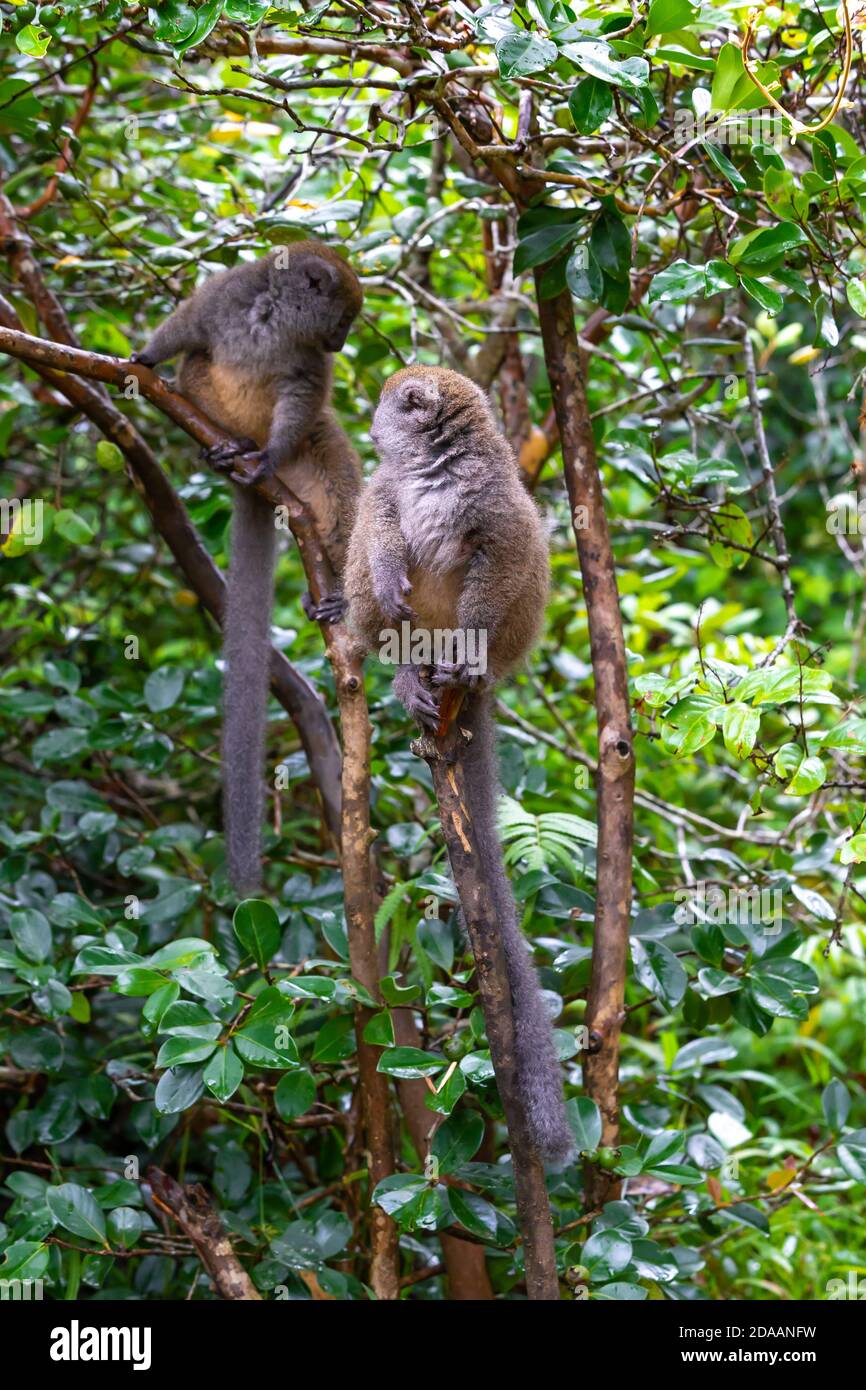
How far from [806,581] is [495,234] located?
13.3 ft

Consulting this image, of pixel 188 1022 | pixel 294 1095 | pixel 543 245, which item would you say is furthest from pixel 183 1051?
pixel 543 245

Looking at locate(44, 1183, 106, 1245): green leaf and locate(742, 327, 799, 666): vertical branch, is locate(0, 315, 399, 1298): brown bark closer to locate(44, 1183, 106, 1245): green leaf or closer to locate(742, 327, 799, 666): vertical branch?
locate(44, 1183, 106, 1245): green leaf

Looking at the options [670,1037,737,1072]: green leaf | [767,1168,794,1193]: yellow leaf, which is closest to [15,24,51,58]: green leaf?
[670,1037,737,1072]: green leaf

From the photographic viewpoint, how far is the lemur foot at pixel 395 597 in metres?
2.86

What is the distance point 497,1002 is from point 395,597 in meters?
0.93

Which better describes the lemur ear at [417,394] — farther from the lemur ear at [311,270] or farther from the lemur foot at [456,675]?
the lemur ear at [311,270]

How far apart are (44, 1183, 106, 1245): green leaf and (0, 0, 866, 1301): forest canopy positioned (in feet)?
0.05


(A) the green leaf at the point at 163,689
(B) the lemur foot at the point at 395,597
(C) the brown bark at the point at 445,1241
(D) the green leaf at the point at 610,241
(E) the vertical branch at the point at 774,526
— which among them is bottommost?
(C) the brown bark at the point at 445,1241

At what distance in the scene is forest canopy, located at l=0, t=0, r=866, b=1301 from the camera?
9.15ft

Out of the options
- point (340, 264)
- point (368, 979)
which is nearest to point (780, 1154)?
point (368, 979)

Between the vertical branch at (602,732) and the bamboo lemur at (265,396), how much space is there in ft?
A: 3.00

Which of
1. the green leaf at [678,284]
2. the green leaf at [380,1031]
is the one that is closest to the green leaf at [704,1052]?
the green leaf at [380,1031]

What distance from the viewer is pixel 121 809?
471 centimetres

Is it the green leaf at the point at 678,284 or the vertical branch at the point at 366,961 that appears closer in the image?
the green leaf at the point at 678,284
